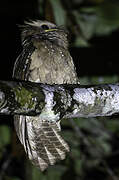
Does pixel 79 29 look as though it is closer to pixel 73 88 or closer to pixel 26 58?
pixel 26 58

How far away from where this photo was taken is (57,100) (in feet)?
5.73

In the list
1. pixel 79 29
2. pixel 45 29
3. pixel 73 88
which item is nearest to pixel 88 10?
pixel 79 29

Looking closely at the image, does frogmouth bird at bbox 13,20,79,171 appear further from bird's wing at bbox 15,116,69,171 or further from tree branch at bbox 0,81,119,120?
tree branch at bbox 0,81,119,120

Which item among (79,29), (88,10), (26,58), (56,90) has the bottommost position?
(56,90)

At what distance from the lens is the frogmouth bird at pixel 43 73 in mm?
2551

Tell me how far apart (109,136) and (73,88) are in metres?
3.83

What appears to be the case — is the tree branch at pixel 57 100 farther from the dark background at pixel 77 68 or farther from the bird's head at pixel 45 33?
the dark background at pixel 77 68

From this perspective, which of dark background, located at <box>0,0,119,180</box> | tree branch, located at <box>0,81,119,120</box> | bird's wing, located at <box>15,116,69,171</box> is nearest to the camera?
tree branch, located at <box>0,81,119,120</box>

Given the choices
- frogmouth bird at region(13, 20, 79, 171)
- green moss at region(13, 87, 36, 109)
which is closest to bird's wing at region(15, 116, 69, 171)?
frogmouth bird at region(13, 20, 79, 171)

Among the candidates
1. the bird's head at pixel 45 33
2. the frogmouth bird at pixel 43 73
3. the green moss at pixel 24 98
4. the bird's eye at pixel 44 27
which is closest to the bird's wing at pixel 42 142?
the frogmouth bird at pixel 43 73

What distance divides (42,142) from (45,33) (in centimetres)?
95

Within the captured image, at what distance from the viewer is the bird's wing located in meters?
2.71

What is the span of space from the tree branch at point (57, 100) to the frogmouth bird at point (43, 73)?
719 millimetres

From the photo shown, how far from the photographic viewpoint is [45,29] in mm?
2881
